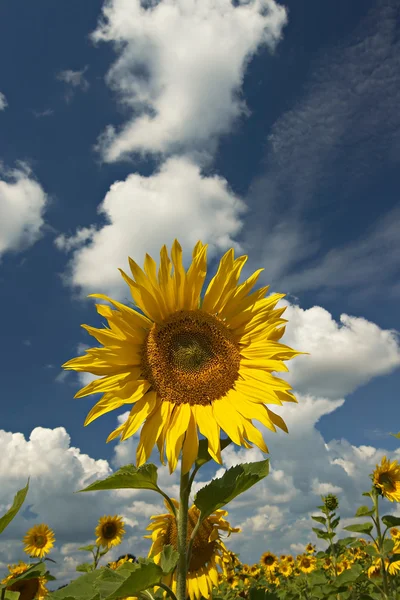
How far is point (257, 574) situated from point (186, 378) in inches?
594

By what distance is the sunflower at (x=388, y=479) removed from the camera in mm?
8938

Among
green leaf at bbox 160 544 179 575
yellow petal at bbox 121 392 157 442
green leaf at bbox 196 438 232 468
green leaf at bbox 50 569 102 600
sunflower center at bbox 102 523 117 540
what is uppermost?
sunflower center at bbox 102 523 117 540

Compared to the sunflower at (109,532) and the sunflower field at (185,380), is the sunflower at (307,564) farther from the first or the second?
the sunflower field at (185,380)

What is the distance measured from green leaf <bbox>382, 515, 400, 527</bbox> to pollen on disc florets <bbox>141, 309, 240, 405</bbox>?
5.57 meters

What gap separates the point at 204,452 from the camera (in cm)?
337

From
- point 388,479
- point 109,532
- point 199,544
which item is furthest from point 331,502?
point 199,544

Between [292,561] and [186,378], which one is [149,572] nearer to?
[186,378]

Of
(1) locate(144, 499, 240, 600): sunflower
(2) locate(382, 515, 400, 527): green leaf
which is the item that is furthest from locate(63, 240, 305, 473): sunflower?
A: (2) locate(382, 515, 400, 527): green leaf

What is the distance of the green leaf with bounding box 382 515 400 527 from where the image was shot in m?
7.74

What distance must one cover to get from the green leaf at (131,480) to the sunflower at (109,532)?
9818mm

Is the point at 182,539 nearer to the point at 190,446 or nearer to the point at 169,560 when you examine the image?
the point at 169,560

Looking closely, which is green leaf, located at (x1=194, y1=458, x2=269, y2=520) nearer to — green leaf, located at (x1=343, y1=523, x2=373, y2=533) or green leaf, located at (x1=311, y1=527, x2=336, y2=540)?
green leaf, located at (x1=343, y1=523, x2=373, y2=533)

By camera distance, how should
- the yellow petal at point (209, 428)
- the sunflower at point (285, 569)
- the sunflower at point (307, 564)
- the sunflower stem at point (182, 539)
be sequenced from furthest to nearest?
the sunflower at point (307, 564) < the sunflower at point (285, 569) < the yellow petal at point (209, 428) < the sunflower stem at point (182, 539)

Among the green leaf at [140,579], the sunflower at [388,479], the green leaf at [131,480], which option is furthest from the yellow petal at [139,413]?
the sunflower at [388,479]
